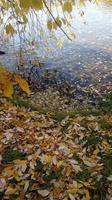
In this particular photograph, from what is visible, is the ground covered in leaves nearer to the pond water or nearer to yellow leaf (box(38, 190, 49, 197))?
yellow leaf (box(38, 190, 49, 197))

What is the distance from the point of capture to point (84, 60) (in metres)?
11.5

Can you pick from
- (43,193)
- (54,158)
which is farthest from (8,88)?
(54,158)

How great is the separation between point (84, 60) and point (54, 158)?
715cm

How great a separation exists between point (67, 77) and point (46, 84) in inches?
30.7

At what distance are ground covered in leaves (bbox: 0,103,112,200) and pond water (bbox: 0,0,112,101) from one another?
11.6 feet

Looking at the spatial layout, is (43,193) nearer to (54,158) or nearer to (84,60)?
(54,158)

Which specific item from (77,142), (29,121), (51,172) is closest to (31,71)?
(29,121)

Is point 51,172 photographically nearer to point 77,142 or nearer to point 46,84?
point 77,142

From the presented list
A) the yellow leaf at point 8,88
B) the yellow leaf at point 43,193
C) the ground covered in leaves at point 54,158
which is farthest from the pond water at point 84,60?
the yellow leaf at point 8,88

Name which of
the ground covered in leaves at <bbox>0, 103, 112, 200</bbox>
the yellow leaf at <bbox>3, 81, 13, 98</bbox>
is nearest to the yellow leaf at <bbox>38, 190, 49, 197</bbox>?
the ground covered in leaves at <bbox>0, 103, 112, 200</bbox>

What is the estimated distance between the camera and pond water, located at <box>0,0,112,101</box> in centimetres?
987

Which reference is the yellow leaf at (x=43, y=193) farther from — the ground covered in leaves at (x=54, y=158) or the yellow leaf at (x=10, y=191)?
the yellow leaf at (x=10, y=191)

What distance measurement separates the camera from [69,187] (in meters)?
4.23

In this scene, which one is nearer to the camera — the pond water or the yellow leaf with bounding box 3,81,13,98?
the yellow leaf with bounding box 3,81,13,98
